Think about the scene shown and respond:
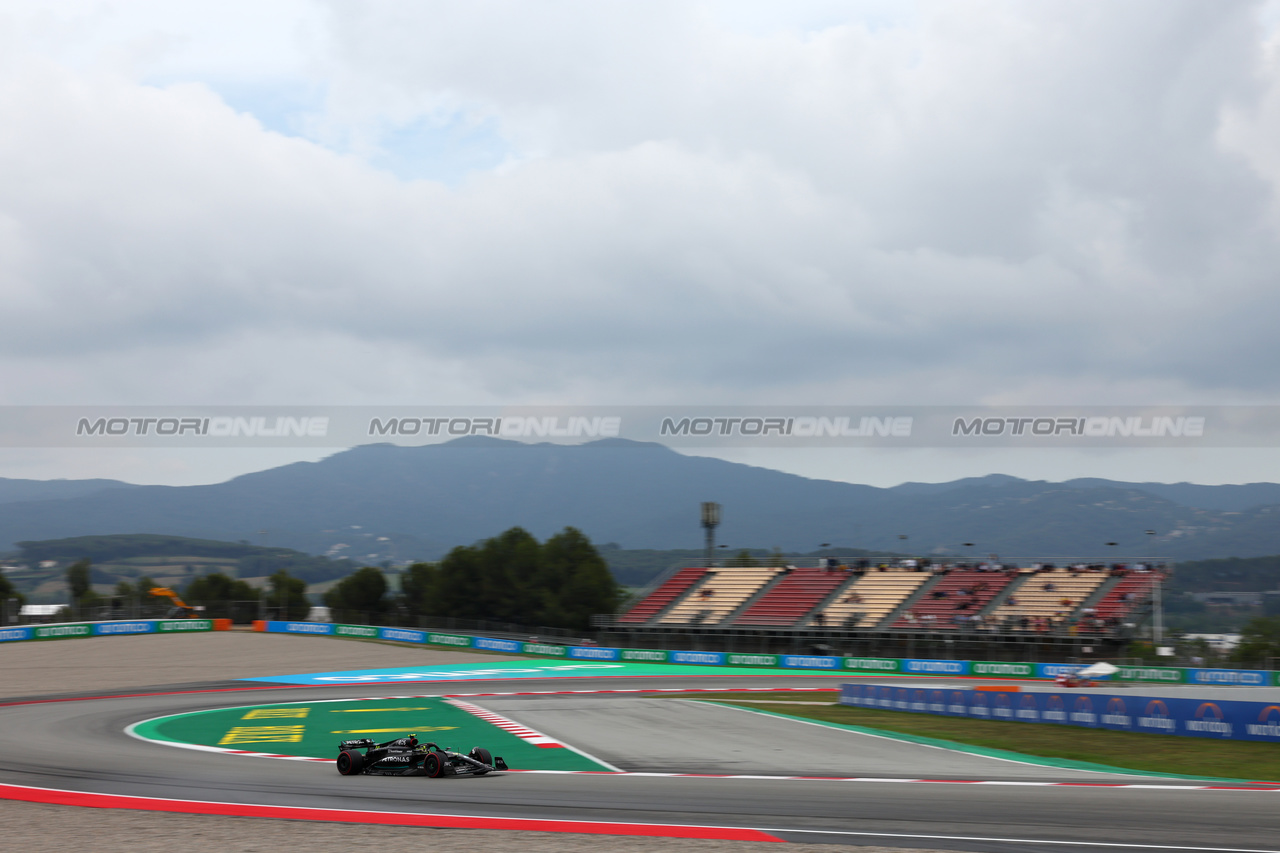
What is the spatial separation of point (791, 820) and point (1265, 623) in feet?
288

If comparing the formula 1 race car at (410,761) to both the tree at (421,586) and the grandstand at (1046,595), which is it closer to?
the grandstand at (1046,595)

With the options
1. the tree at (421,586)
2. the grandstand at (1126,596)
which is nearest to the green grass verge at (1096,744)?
the grandstand at (1126,596)

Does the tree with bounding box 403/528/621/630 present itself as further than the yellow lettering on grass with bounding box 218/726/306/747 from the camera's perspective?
Yes

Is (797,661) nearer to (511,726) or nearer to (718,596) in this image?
(718,596)

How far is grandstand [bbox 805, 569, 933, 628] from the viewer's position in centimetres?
5397

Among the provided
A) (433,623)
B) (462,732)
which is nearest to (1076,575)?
(433,623)

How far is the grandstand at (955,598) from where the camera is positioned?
171 feet

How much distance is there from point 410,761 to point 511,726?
8.19 m

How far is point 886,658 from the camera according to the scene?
4622 cm

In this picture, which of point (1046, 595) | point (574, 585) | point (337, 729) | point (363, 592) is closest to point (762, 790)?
point (337, 729)

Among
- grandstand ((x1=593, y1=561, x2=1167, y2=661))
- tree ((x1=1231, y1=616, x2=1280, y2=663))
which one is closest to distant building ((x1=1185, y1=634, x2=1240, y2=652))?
tree ((x1=1231, y1=616, x2=1280, y2=663))

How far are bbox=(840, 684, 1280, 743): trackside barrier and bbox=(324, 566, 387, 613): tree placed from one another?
75.6m

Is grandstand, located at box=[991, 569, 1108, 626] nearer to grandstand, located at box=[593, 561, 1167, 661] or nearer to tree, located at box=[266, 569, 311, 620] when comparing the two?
grandstand, located at box=[593, 561, 1167, 661]

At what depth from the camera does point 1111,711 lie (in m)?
21.0
